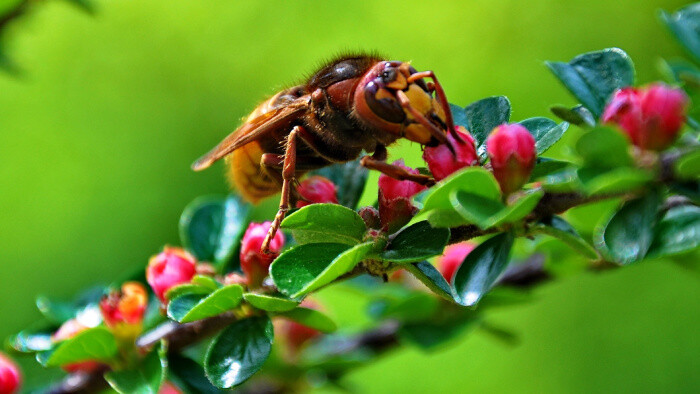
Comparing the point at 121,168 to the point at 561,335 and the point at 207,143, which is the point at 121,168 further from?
the point at 561,335

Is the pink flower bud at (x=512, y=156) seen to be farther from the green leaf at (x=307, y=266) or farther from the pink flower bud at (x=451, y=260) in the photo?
the pink flower bud at (x=451, y=260)

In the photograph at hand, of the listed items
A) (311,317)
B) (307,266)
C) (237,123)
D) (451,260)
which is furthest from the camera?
(237,123)

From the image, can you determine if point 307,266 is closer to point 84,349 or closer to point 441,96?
point 441,96

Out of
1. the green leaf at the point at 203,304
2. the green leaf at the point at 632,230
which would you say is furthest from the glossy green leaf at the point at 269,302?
the green leaf at the point at 632,230

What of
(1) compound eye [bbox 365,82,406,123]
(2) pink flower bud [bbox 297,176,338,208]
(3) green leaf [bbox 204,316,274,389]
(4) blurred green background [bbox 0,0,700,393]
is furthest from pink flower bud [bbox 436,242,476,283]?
(4) blurred green background [bbox 0,0,700,393]

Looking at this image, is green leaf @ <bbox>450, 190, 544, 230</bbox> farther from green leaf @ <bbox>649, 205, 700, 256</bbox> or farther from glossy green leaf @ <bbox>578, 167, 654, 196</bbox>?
green leaf @ <bbox>649, 205, 700, 256</bbox>

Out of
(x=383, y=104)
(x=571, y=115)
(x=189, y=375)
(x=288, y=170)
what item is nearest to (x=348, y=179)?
(x=288, y=170)

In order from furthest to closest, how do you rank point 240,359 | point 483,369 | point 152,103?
point 152,103, point 483,369, point 240,359

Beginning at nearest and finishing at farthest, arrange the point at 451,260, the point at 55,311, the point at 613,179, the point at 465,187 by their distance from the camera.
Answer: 1. the point at 613,179
2. the point at 465,187
3. the point at 55,311
4. the point at 451,260

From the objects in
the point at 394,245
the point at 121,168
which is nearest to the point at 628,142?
the point at 394,245
